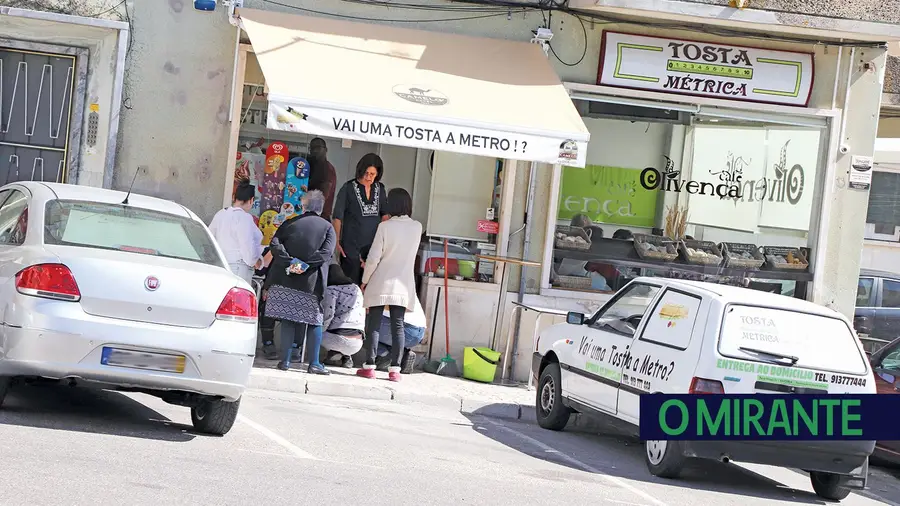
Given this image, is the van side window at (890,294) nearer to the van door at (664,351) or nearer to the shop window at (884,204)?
the shop window at (884,204)

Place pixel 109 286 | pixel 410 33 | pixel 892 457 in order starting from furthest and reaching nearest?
pixel 410 33, pixel 892 457, pixel 109 286

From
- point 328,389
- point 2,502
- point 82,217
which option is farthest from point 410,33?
point 2,502

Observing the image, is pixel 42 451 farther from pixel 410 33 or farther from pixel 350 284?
pixel 410 33

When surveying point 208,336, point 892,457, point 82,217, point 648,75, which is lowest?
point 892,457

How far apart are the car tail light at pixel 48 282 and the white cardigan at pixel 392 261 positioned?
5.05m

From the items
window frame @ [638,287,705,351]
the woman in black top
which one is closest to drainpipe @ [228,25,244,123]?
the woman in black top

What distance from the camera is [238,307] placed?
8.21 m

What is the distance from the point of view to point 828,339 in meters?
9.39

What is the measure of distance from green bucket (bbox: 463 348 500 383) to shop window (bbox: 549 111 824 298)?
55.3 inches

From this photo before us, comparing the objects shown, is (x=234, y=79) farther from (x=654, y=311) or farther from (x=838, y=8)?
(x=838, y=8)

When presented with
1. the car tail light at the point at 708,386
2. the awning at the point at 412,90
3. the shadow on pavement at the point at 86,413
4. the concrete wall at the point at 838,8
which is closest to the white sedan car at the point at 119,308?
the shadow on pavement at the point at 86,413

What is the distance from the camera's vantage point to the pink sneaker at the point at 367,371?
1254cm

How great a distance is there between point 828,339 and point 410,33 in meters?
6.20

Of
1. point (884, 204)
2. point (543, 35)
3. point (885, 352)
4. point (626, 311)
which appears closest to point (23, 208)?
point (626, 311)
